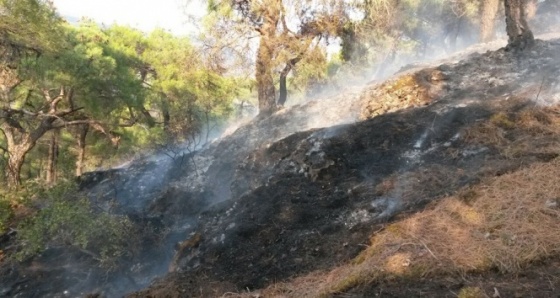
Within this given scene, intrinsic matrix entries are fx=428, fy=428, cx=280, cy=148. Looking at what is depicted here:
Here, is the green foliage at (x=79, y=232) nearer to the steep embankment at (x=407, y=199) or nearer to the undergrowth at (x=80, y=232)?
the undergrowth at (x=80, y=232)

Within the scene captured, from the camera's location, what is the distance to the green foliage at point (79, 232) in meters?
7.69

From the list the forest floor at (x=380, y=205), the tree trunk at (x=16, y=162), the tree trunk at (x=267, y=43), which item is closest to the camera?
the forest floor at (x=380, y=205)

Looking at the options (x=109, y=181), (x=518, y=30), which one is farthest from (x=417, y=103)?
(x=109, y=181)

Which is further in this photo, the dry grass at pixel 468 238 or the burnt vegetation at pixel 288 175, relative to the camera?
the burnt vegetation at pixel 288 175

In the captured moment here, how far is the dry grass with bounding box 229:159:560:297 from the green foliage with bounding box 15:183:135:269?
4.03 m

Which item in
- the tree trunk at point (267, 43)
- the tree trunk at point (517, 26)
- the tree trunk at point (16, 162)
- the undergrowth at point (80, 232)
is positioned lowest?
the undergrowth at point (80, 232)

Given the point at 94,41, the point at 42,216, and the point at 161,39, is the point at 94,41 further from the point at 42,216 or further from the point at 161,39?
the point at 42,216

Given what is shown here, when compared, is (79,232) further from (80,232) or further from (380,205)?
(380,205)

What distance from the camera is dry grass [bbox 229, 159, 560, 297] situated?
149 inches

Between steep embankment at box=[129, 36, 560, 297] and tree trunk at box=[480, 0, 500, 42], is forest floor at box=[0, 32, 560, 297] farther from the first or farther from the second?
tree trunk at box=[480, 0, 500, 42]

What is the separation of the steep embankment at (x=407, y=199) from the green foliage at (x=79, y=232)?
4.94ft

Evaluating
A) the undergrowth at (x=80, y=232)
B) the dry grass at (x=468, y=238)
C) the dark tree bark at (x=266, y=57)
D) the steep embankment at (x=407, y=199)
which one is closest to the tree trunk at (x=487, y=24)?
the steep embankment at (x=407, y=199)

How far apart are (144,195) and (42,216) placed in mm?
4214

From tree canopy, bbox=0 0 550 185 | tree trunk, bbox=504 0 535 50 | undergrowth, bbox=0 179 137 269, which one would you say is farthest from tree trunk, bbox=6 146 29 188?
tree trunk, bbox=504 0 535 50
